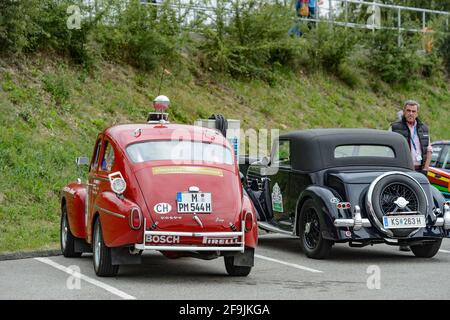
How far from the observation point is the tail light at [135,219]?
10.3 meters

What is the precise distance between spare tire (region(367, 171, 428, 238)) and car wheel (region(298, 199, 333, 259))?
0.73 metres

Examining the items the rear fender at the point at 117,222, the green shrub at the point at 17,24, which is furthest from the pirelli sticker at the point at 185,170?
the green shrub at the point at 17,24

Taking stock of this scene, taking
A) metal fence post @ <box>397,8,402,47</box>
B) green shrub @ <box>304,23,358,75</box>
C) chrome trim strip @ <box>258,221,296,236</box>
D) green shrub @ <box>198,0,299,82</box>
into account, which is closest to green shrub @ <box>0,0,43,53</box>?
green shrub @ <box>198,0,299,82</box>

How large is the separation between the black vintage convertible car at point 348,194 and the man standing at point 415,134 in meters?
0.92

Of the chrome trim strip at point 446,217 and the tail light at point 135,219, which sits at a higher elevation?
the tail light at point 135,219

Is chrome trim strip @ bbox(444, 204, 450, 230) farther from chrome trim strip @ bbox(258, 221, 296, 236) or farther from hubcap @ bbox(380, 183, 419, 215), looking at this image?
chrome trim strip @ bbox(258, 221, 296, 236)

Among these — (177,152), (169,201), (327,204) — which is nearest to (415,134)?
(327,204)

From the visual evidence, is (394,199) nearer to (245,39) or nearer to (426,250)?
(426,250)

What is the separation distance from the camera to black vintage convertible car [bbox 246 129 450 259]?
12414mm

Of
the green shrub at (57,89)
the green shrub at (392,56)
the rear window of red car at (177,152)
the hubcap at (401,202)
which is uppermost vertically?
the green shrub at (392,56)

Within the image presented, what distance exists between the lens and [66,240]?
1316 centimetres

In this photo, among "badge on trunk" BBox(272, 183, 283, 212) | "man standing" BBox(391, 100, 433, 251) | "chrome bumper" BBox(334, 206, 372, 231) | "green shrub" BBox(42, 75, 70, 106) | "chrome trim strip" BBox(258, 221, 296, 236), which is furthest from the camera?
"green shrub" BBox(42, 75, 70, 106)

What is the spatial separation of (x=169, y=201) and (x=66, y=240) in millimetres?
3119

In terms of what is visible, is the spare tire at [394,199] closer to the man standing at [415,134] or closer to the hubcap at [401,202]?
the hubcap at [401,202]
